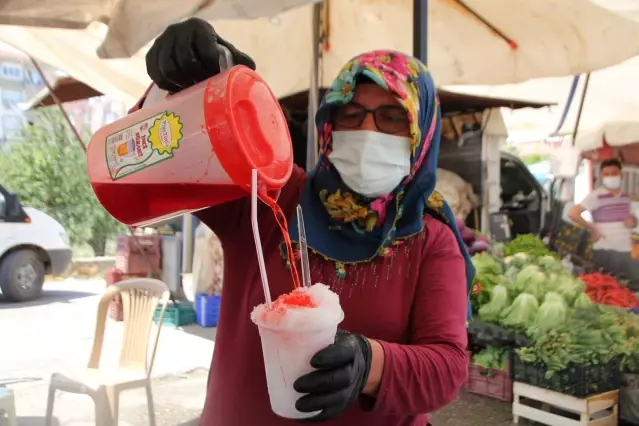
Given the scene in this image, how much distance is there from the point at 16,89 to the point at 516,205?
13.6 m

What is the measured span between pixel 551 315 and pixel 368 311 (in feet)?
8.91

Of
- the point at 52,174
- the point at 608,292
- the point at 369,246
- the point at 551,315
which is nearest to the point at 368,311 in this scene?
the point at 369,246

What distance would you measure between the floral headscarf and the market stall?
2239 mm

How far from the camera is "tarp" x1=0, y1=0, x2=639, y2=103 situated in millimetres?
3482

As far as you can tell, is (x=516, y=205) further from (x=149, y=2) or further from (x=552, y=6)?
(x=149, y=2)

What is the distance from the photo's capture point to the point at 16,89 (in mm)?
15008

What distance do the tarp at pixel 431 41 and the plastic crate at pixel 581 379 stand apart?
6.27 feet

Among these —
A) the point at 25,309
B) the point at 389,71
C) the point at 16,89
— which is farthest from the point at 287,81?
the point at 16,89

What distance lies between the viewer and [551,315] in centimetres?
343

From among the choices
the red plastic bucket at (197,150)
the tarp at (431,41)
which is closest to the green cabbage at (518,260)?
the tarp at (431,41)

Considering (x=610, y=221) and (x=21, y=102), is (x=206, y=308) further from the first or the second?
(x=21, y=102)

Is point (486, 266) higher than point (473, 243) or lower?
lower

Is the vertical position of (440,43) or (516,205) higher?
(440,43)

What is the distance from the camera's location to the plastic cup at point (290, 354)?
0.83m
